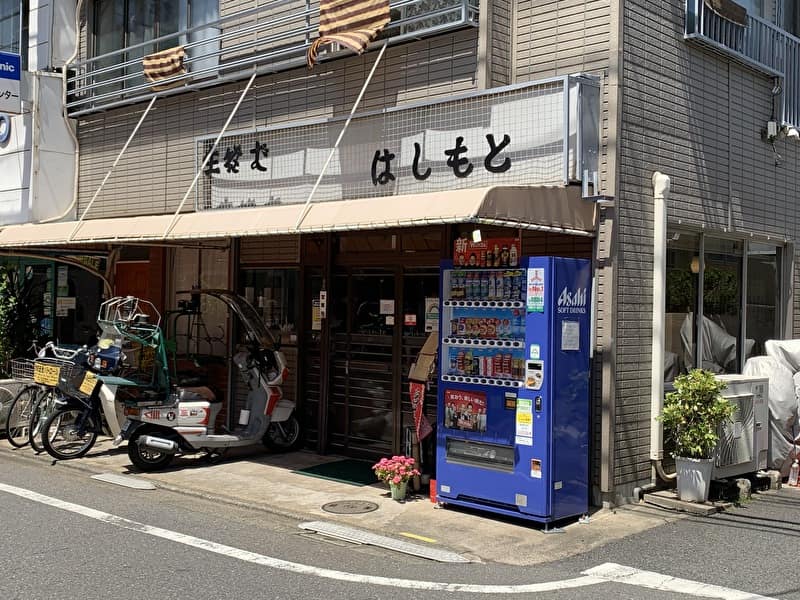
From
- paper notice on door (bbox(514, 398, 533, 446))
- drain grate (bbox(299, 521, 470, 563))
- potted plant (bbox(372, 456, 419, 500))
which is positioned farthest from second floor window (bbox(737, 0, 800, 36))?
drain grate (bbox(299, 521, 470, 563))

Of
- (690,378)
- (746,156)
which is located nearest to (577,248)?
(690,378)

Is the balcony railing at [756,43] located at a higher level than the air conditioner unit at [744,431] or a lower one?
higher

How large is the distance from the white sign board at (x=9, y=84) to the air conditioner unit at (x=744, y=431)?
473 inches

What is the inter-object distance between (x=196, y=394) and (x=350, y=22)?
16.3 feet

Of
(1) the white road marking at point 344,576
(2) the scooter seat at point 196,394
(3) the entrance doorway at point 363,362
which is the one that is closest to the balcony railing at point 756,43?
(3) the entrance doorway at point 363,362

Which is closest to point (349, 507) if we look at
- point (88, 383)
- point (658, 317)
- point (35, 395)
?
point (658, 317)

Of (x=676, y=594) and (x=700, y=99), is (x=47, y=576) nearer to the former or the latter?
(x=676, y=594)

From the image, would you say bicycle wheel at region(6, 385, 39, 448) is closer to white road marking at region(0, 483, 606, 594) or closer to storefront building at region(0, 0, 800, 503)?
storefront building at region(0, 0, 800, 503)

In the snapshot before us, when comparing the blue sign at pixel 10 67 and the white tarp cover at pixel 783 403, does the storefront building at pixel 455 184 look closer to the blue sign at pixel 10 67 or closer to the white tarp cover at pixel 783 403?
the white tarp cover at pixel 783 403

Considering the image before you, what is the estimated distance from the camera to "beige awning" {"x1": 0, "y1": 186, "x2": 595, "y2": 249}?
7.34 metres

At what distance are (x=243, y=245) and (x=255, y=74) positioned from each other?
254 centimetres

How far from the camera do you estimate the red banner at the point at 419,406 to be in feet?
29.6

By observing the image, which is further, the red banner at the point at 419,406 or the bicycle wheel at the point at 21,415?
the bicycle wheel at the point at 21,415

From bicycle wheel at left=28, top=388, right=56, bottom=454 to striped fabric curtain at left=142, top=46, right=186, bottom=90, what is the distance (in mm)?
5081
